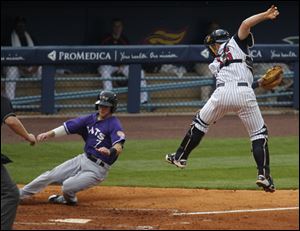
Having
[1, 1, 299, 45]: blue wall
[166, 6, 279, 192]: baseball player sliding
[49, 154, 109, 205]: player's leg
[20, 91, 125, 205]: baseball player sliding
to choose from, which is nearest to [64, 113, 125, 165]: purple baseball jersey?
[20, 91, 125, 205]: baseball player sliding

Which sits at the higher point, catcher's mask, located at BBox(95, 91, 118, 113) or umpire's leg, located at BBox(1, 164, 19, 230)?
catcher's mask, located at BBox(95, 91, 118, 113)

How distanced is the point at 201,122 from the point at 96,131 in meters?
1.55

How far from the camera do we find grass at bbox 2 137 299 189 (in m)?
13.8

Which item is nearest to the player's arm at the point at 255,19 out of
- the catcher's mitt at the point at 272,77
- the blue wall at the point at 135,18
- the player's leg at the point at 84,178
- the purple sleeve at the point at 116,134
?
the catcher's mitt at the point at 272,77

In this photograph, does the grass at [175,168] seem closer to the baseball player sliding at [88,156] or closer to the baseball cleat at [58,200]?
the baseball cleat at [58,200]

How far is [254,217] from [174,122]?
779cm

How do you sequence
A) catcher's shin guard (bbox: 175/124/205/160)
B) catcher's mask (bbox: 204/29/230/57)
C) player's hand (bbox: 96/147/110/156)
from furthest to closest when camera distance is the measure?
player's hand (bbox: 96/147/110/156) → catcher's shin guard (bbox: 175/124/205/160) → catcher's mask (bbox: 204/29/230/57)

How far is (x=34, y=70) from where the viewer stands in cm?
1877

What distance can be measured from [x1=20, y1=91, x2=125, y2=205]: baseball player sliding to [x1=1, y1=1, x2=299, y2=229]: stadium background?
278 millimetres

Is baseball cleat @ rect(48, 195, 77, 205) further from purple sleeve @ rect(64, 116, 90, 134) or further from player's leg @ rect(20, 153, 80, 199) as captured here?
purple sleeve @ rect(64, 116, 90, 134)

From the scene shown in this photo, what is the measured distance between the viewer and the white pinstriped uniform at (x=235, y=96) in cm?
1016

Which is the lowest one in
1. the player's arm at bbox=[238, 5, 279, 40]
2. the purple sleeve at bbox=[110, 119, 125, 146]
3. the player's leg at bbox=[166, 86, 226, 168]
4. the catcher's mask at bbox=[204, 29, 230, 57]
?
the purple sleeve at bbox=[110, 119, 125, 146]

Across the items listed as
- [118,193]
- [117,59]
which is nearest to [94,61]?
[117,59]

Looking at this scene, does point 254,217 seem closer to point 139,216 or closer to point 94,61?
point 139,216
